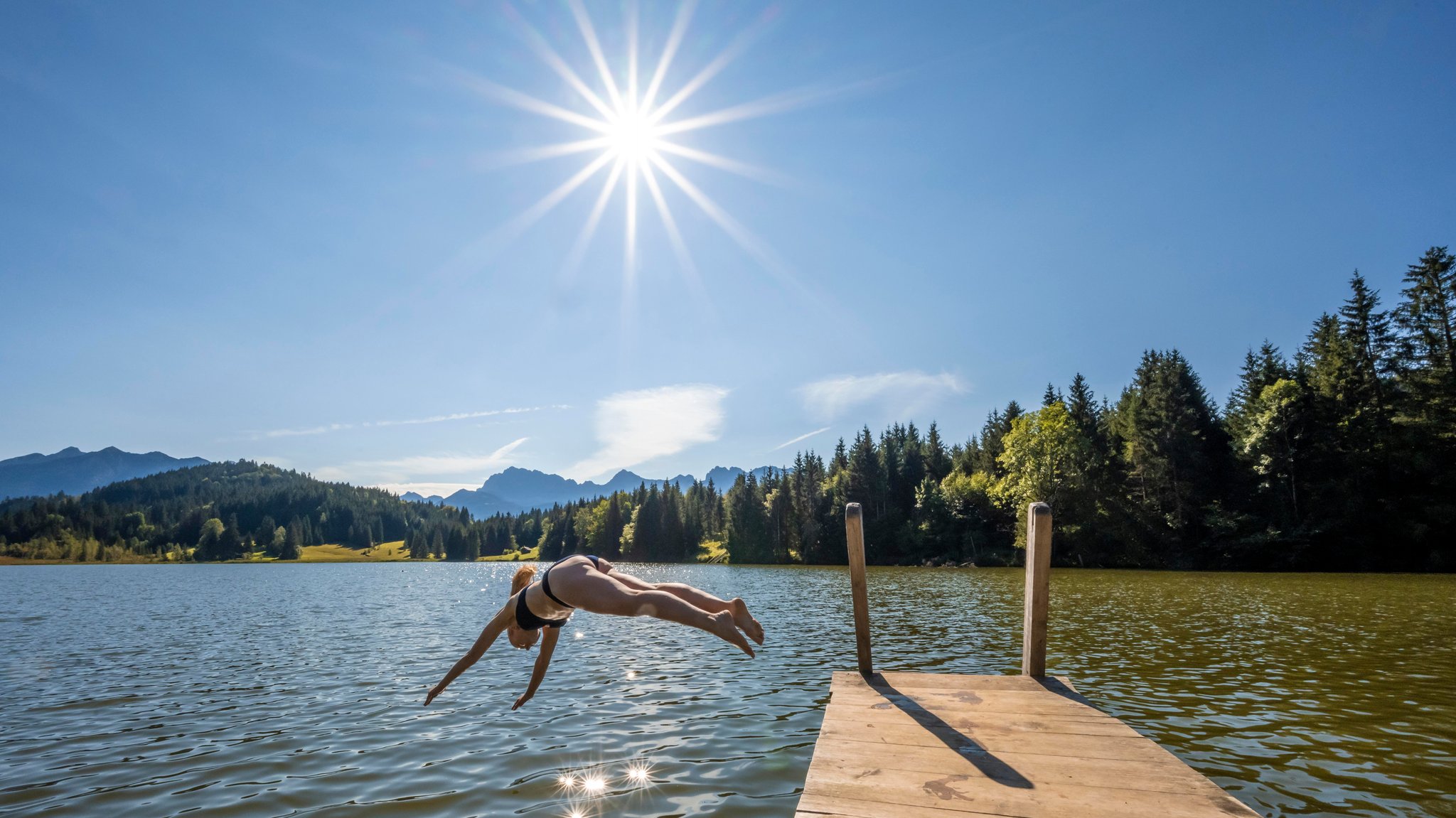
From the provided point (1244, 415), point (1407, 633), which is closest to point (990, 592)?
point (1407, 633)

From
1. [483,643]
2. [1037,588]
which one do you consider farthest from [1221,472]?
[483,643]

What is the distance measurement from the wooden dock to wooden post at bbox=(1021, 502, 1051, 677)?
0.02 metres

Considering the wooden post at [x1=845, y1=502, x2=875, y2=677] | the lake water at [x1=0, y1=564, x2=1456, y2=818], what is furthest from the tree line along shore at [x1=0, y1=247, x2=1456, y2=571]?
the wooden post at [x1=845, y1=502, x2=875, y2=677]

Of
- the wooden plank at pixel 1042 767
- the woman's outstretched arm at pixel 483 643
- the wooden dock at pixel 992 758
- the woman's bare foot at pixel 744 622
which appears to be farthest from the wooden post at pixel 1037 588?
the woman's outstretched arm at pixel 483 643

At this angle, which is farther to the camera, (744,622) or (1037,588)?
(1037,588)

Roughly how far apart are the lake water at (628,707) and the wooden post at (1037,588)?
2326mm

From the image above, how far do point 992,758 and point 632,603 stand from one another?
11.6 ft

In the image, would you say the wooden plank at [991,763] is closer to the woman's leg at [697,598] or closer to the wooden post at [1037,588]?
the wooden post at [1037,588]

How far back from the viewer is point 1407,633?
19734 millimetres

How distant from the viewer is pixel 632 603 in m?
6.05

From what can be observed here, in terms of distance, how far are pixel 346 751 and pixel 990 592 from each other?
3502cm

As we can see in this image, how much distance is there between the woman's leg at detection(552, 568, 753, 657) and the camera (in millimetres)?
5684

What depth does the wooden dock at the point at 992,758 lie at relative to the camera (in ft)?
16.1

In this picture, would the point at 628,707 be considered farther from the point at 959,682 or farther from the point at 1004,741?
the point at 1004,741
